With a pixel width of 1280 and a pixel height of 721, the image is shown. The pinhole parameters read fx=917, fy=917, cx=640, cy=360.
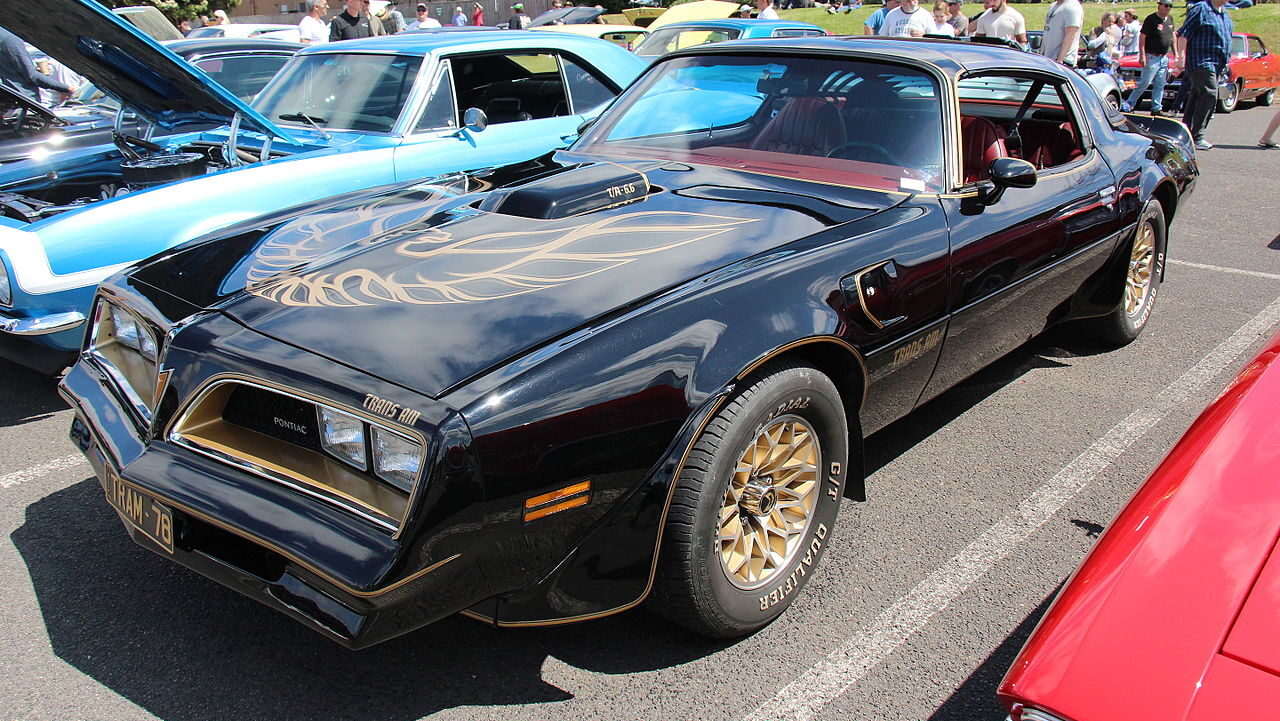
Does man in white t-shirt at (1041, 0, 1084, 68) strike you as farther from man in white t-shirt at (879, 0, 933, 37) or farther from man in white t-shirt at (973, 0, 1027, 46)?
man in white t-shirt at (879, 0, 933, 37)

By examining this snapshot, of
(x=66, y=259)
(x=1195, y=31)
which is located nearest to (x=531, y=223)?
(x=66, y=259)

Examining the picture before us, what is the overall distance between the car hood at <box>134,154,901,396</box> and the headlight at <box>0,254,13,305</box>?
132 cm

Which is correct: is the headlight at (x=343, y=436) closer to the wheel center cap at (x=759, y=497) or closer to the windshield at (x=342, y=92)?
the wheel center cap at (x=759, y=497)

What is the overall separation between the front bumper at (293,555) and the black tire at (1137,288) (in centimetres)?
356

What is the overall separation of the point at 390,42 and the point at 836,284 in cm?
382

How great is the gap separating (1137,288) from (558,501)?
3696 mm

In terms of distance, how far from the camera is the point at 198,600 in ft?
8.19

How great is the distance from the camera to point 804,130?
3.28 metres

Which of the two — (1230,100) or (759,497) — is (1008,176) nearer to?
(759,497)

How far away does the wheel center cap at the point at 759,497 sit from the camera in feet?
7.75

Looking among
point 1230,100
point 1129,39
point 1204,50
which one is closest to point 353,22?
point 1204,50

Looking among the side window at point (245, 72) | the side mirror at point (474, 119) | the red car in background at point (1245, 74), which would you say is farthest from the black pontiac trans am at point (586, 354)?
the red car in background at point (1245, 74)

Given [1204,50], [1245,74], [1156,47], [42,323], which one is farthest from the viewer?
[1245,74]

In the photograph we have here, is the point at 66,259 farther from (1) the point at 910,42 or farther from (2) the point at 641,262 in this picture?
(1) the point at 910,42
